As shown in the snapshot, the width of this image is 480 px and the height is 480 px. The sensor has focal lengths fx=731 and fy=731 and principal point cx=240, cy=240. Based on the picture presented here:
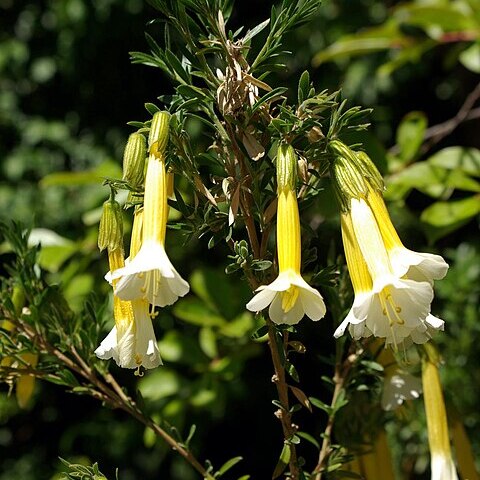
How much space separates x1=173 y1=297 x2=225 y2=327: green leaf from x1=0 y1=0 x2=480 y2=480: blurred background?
0.09ft

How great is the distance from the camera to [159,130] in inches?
17.4

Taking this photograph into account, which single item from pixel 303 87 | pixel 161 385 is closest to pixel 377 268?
pixel 303 87

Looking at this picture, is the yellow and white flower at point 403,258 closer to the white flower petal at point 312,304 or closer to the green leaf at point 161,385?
the white flower petal at point 312,304

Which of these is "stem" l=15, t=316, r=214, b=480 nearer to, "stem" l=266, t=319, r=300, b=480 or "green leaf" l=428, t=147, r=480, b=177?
"stem" l=266, t=319, r=300, b=480

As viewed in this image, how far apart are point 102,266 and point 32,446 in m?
0.90

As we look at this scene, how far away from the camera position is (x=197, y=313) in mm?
1046

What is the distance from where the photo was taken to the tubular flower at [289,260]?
17.1 inches

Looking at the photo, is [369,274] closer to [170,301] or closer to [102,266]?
[170,301]

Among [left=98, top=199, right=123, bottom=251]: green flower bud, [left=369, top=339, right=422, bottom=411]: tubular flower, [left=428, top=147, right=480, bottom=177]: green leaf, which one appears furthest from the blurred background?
[left=98, top=199, right=123, bottom=251]: green flower bud

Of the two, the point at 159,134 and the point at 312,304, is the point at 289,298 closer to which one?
the point at 312,304

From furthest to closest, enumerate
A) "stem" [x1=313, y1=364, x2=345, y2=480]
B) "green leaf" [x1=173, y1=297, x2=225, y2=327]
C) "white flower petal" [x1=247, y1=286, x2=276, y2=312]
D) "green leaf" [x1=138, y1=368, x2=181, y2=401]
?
"green leaf" [x1=138, y1=368, x2=181, y2=401] < "green leaf" [x1=173, y1=297, x2=225, y2=327] < "stem" [x1=313, y1=364, x2=345, y2=480] < "white flower petal" [x1=247, y1=286, x2=276, y2=312]

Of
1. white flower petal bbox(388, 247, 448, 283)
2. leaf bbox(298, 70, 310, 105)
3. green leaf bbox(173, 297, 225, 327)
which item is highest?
leaf bbox(298, 70, 310, 105)

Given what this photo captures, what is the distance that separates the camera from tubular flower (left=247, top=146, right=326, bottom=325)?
0.43 m

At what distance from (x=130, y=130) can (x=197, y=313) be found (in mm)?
828
